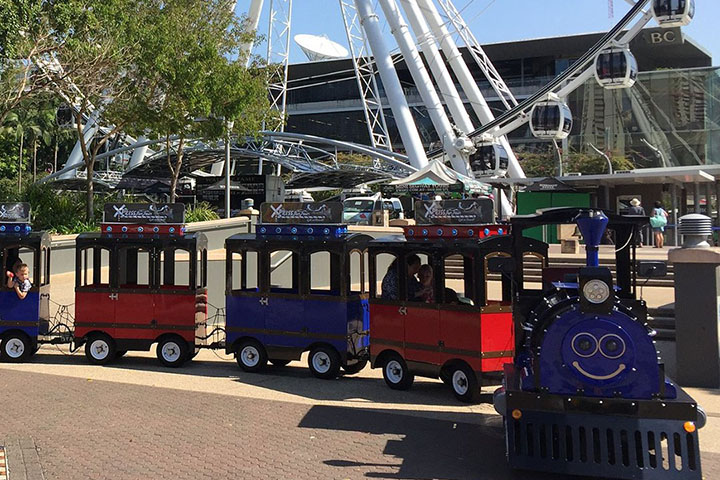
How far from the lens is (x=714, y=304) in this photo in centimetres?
1011

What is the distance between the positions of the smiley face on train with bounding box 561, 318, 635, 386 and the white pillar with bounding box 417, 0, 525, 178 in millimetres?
34302

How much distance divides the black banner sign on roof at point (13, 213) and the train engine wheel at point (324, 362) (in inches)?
224

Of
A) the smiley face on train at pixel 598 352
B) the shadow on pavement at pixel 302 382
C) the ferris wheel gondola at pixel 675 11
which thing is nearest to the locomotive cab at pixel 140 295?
the shadow on pavement at pixel 302 382

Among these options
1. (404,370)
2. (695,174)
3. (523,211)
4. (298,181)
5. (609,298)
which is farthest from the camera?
(298,181)

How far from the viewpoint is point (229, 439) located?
802 cm

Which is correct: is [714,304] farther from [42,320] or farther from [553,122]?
[553,122]

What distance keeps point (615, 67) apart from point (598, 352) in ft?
64.0

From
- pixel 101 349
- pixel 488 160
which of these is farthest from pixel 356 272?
pixel 488 160

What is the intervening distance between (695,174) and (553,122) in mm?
5090

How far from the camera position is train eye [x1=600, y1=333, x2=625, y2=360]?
6.37 metres

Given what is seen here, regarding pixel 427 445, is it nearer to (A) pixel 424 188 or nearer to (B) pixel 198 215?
(B) pixel 198 215

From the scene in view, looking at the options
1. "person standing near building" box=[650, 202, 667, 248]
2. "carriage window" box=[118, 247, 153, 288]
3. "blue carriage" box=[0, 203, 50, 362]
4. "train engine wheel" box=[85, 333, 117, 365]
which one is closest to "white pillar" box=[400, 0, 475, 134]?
"person standing near building" box=[650, 202, 667, 248]

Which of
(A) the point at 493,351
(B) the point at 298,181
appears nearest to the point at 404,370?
(A) the point at 493,351

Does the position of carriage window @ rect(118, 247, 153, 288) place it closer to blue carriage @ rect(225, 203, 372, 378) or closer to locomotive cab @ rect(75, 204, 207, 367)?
locomotive cab @ rect(75, 204, 207, 367)
